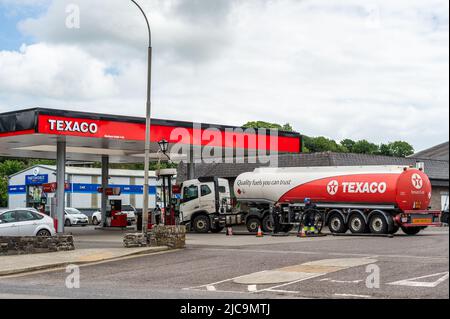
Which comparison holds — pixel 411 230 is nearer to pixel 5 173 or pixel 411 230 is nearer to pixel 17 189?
pixel 17 189

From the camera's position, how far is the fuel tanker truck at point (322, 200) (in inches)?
1142

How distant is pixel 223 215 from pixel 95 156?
45.5ft

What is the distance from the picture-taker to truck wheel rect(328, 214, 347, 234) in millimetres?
30531

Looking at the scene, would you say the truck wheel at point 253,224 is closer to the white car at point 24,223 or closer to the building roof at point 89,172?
the white car at point 24,223

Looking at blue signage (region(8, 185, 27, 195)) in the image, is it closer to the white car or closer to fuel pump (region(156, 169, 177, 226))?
fuel pump (region(156, 169, 177, 226))

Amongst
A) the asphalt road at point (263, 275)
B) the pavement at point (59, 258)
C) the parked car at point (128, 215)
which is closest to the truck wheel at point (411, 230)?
the asphalt road at point (263, 275)

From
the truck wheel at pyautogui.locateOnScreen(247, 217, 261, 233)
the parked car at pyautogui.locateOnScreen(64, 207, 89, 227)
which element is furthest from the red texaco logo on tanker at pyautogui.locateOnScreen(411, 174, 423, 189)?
the parked car at pyautogui.locateOnScreen(64, 207, 89, 227)

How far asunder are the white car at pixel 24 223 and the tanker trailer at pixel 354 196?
36.5 ft

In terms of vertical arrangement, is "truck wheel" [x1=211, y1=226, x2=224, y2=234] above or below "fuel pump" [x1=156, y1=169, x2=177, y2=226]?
below

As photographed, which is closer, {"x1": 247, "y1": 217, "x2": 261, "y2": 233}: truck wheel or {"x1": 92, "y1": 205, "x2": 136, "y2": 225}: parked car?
{"x1": 247, "y1": 217, "x2": 261, "y2": 233}: truck wheel

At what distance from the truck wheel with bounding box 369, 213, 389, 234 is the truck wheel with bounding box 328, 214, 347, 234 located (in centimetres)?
143

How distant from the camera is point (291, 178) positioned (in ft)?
109

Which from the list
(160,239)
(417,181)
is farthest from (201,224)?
(160,239)
